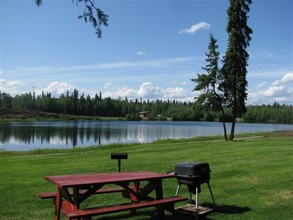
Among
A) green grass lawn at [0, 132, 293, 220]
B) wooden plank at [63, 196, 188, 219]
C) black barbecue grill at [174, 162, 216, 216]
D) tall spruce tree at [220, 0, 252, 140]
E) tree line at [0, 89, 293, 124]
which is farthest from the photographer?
tree line at [0, 89, 293, 124]

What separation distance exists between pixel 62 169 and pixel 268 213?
8.48 meters

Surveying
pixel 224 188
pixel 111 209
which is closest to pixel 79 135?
pixel 224 188

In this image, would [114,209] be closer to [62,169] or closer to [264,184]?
[264,184]

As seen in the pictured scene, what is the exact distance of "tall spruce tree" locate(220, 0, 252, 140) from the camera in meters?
34.8

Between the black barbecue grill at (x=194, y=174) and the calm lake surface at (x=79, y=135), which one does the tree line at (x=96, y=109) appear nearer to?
the calm lake surface at (x=79, y=135)

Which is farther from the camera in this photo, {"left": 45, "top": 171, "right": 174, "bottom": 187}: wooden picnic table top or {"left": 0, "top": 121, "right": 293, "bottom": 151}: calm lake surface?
{"left": 0, "top": 121, "right": 293, "bottom": 151}: calm lake surface

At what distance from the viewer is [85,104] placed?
17725cm

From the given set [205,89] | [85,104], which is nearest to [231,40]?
[205,89]

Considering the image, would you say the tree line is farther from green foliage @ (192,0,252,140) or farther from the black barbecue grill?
the black barbecue grill

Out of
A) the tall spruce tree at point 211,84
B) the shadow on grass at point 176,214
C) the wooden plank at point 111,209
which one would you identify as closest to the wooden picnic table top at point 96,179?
the wooden plank at point 111,209

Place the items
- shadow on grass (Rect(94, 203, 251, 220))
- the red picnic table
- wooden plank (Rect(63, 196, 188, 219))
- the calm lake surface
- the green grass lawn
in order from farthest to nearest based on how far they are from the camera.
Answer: the calm lake surface < the green grass lawn < shadow on grass (Rect(94, 203, 251, 220)) < the red picnic table < wooden plank (Rect(63, 196, 188, 219))

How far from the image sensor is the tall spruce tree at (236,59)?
34812 millimetres

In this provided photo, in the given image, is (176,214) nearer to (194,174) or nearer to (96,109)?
(194,174)

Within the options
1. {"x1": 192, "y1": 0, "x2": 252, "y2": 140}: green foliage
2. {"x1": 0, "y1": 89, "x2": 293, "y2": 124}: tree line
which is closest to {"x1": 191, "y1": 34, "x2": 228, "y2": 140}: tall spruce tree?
{"x1": 192, "y1": 0, "x2": 252, "y2": 140}: green foliage
